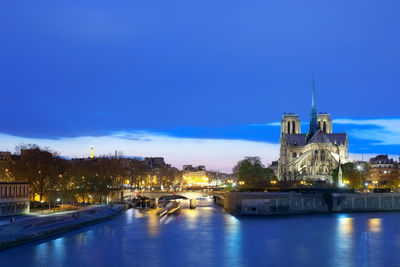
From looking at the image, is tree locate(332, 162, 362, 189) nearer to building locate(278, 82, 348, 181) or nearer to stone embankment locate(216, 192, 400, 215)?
building locate(278, 82, 348, 181)

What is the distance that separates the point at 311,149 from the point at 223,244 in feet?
300

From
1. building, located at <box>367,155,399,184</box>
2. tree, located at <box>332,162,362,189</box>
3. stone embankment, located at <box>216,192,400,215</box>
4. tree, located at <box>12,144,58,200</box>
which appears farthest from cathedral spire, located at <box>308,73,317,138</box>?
tree, located at <box>12,144,58,200</box>

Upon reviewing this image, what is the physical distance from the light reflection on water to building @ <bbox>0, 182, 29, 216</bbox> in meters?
10.4

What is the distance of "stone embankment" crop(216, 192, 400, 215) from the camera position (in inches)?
3002

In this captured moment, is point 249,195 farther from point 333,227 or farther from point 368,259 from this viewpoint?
point 368,259

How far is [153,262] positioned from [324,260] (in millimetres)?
12886

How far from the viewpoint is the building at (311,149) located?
13425 cm

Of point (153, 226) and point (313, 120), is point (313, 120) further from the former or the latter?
point (153, 226)

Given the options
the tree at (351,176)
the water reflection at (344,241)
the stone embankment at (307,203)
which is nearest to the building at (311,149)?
the tree at (351,176)

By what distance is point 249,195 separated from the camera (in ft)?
257

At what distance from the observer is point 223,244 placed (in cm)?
5028

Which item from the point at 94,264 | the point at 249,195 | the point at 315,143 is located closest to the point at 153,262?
the point at 94,264

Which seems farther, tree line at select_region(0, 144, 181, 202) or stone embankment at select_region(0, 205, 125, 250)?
tree line at select_region(0, 144, 181, 202)

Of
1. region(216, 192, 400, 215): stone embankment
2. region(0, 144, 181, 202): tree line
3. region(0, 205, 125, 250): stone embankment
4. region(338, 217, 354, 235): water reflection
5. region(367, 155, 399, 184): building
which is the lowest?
region(338, 217, 354, 235): water reflection
